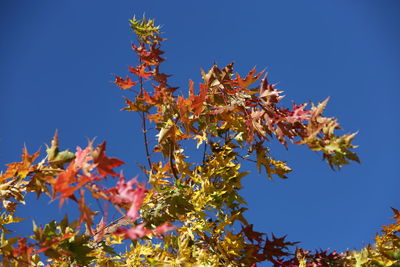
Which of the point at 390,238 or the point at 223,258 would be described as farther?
the point at 390,238

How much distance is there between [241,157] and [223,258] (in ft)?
2.65

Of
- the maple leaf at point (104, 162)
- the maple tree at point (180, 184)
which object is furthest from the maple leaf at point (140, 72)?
the maple leaf at point (104, 162)

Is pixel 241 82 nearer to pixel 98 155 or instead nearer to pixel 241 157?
pixel 241 157

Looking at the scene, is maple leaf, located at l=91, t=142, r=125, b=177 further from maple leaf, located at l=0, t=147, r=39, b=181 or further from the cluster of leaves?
maple leaf, located at l=0, t=147, r=39, b=181

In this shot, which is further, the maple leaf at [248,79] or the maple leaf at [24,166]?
the maple leaf at [248,79]

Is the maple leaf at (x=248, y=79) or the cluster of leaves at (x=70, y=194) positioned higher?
the maple leaf at (x=248, y=79)

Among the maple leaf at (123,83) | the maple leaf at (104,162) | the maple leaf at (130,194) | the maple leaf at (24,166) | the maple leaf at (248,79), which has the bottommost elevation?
the maple leaf at (130,194)

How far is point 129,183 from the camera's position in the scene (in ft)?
4.09

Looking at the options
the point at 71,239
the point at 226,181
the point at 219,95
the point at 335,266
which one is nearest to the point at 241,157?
the point at 226,181

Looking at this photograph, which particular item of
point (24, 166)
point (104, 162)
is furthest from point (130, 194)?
point (24, 166)

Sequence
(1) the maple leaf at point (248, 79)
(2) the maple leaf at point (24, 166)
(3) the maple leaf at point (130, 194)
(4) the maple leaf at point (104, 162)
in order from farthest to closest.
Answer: (1) the maple leaf at point (248, 79), (2) the maple leaf at point (24, 166), (4) the maple leaf at point (104, 162), (3) the maple leaf at point (130, 194)

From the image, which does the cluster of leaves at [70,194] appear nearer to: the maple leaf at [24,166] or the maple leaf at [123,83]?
the maple leaf at [24,166]

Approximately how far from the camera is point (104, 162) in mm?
1335

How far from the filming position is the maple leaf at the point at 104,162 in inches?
52.4
